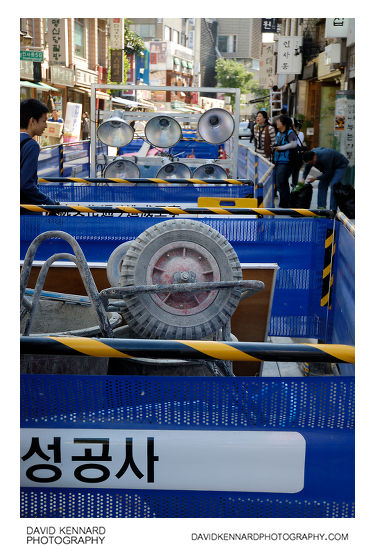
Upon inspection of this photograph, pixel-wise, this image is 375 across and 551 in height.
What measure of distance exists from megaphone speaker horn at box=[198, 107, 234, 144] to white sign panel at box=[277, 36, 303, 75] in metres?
18.9

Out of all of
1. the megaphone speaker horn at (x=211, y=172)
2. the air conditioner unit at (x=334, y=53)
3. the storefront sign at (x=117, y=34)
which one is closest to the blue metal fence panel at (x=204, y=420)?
the megaphone speaker horn at (x=211, y=172)

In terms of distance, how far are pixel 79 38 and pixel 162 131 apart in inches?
1215

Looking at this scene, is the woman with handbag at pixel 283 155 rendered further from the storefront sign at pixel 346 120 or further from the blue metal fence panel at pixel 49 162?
the storefront sign at pixel 346 120

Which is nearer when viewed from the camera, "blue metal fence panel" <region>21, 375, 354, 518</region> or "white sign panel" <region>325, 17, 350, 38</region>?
"blue metal fence panel" <region>21, 375, 354, 518</region>

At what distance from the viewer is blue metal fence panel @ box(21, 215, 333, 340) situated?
18.0 ft

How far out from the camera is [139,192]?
8938 mm

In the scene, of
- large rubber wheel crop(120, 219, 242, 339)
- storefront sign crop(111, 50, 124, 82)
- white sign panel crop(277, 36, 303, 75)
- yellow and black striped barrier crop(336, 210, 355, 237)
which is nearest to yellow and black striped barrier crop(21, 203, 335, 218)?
yellow and black striped barrier crop(336, 210, 355, 237)

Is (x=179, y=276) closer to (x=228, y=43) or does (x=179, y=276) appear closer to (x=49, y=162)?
(x=49, y=162)

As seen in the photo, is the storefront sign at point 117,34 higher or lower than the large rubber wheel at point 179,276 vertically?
higher

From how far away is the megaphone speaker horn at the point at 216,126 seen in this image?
1156 centimetres

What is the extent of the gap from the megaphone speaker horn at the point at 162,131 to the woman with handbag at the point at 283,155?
6.68ft

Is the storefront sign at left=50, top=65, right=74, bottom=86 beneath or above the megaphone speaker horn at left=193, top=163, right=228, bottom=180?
above

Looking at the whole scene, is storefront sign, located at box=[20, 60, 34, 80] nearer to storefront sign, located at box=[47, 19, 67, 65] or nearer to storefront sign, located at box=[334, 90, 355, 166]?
storefront sign, located at box=[47, 19, 67, 65]

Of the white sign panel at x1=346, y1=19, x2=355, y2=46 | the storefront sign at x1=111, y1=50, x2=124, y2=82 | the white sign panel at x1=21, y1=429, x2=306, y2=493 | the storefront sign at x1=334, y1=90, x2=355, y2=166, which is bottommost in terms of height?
the white sign panel at x1=21, y1=429, x2=306, y2=493
